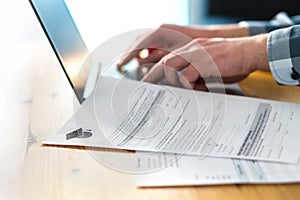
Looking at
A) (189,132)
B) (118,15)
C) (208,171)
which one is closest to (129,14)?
(118,15)

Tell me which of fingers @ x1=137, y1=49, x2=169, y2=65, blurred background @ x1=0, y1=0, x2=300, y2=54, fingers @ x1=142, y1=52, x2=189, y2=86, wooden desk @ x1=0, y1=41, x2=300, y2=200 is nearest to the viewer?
wooden desk @ x1=0, y1=41, x2=300, y2=200

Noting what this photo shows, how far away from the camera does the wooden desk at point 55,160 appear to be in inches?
25.6

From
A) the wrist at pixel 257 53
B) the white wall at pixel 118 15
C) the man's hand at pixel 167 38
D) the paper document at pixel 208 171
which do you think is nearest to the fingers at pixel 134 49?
the man's hand at pixel 167 38

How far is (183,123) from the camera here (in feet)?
2.68

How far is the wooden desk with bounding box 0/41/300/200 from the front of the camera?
2.13ft

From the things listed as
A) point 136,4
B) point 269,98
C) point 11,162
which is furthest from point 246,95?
point 136,4

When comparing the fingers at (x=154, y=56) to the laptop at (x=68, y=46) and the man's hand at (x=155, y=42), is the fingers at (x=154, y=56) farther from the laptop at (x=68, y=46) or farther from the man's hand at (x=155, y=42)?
the laptop at (x=68, y=46)

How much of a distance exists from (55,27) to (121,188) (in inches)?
14.6

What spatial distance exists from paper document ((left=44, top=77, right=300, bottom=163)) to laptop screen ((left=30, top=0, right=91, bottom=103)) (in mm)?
51

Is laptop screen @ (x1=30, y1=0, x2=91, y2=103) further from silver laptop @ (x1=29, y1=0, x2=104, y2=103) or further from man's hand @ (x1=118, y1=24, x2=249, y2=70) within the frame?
man's hand @ (x1=118, y1=24, x2=249, y2=70)

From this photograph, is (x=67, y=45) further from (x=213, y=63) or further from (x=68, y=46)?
(x=213, y=63)

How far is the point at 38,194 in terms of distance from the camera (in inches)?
26.5

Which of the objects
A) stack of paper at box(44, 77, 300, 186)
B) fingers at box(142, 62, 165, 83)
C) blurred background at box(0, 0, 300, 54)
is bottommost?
blurred background at box(0, 0, 300, 54)

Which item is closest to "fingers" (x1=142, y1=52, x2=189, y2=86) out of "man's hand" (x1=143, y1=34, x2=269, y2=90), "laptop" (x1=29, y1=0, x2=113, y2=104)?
"man's hand" (x1=143, y1=34, x2=269, y2=90)
